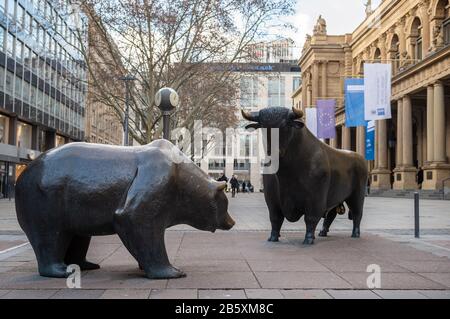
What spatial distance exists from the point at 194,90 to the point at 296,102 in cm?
6240

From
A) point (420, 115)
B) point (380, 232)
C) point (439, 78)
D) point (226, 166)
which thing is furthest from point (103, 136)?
point (380, 232)

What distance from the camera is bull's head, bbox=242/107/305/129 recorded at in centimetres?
854

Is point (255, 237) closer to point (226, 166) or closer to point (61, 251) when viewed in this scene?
point (61, 251)

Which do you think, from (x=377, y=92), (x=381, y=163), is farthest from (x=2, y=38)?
(x=381, y=163)

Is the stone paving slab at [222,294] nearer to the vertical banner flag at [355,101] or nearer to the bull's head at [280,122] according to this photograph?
the bull's head at [280,122]

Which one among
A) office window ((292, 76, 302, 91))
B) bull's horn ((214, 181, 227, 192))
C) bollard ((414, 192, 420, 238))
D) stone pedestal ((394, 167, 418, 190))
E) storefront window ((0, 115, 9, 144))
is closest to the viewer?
bull's horn ((214, 181, 227, 192))

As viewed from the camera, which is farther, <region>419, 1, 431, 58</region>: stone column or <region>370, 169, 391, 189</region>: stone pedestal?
<region>370, 169, 391, 189</region>: stone pedestal

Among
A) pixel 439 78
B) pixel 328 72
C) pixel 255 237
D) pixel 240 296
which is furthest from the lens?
pixel 328 72

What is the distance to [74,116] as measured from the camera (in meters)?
57.4

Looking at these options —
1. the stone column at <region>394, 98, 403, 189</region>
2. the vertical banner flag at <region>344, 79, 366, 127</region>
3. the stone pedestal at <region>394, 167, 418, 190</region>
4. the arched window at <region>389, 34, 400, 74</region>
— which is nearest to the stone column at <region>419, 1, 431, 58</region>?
the stone column at <region>394, 98, 403, 189</region>

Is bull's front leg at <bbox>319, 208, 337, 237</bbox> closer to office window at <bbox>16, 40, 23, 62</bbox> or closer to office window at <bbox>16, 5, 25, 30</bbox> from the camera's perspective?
office window at <bbox>16, 40, 23, 62</bbox>

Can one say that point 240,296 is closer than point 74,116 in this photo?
Yes

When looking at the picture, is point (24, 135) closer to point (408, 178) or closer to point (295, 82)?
point (408, 178)

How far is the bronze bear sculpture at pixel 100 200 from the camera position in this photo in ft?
18.9
